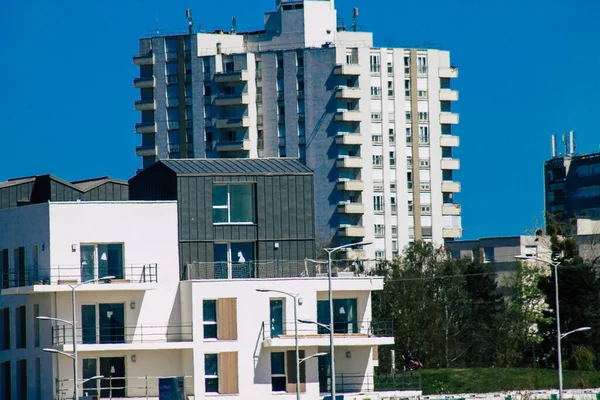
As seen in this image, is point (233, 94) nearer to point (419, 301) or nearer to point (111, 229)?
point (419, 301)

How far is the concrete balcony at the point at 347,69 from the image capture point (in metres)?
138

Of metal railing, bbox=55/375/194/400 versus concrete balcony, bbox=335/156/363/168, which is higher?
concrete balcony, bbox=335/156/363/168

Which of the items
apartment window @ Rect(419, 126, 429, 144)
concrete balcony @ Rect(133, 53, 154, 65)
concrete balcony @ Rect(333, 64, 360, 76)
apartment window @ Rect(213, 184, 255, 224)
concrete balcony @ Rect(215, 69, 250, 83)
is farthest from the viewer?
apartment window @ Rect(419, 126, 429, 144)

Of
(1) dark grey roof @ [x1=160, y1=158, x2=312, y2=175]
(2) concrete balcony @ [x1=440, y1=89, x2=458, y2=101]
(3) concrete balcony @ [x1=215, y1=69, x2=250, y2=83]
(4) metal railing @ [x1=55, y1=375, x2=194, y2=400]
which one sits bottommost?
(4) metal railing @ [x1=55, y1=375, x2=194, y2=400]

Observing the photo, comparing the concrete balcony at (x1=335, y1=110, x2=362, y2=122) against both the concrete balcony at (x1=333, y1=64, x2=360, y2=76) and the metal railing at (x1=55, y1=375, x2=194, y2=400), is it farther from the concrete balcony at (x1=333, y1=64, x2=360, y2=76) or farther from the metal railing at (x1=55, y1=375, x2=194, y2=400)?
the metal railing at (x1=55, y1=375, x2=194, y2=400)

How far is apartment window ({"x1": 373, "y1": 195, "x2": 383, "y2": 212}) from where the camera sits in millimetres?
141000

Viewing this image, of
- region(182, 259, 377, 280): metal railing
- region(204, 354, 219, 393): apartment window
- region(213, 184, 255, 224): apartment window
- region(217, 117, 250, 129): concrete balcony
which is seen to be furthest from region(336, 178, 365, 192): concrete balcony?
region(204, 354, 219, 393): apartment window

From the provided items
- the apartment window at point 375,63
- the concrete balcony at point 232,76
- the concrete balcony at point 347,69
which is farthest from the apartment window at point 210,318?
the apartment window at point 375,63

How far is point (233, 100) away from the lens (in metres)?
138

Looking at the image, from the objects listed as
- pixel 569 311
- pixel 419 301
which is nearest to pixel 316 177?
pixel 419 301

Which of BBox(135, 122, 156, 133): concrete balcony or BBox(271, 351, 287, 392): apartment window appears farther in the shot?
BBox(135, 122, 156, 133): concrete balcony

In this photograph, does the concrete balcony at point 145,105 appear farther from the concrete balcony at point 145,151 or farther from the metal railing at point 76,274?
the metal railing at point 76,274

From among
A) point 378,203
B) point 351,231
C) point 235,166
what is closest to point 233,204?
point 235,166

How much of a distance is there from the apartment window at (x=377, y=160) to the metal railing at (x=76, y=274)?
242ft
